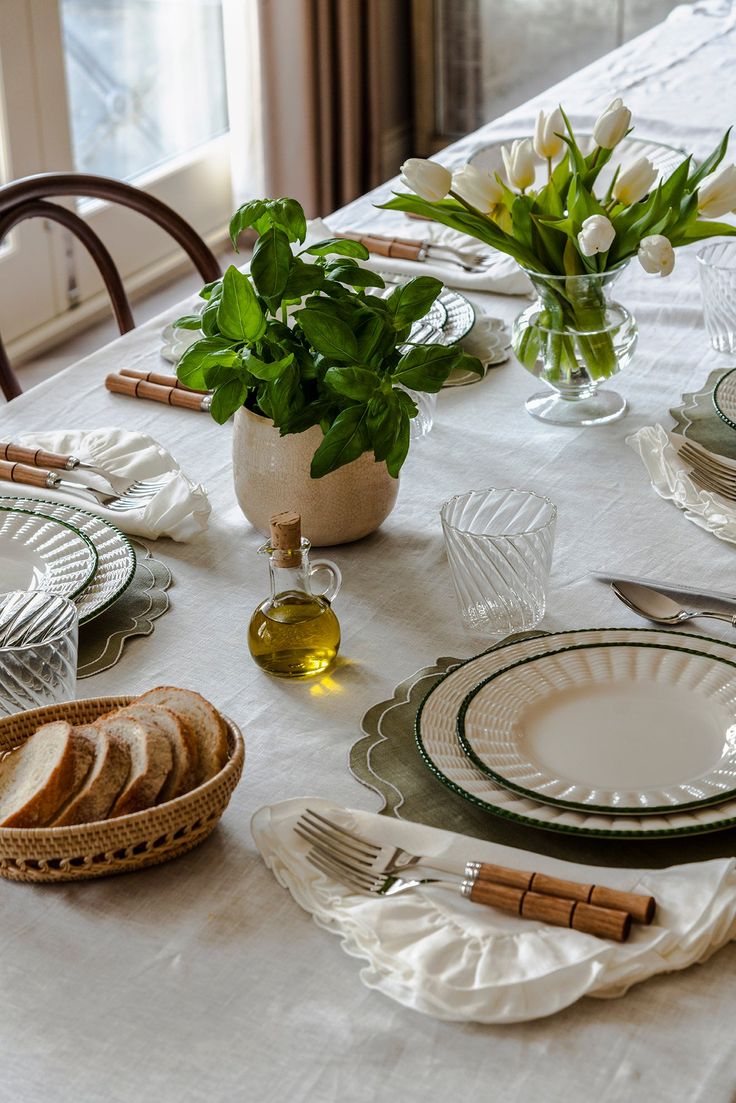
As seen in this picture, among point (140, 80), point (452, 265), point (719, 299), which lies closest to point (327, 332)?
point (719, 299)

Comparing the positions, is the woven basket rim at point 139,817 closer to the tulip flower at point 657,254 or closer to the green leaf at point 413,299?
the green leaf at point 413,299

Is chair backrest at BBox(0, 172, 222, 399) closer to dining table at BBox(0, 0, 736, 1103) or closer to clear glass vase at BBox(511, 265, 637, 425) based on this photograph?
dining table at BBox(0, 0, 736, 1103)

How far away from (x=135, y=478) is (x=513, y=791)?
595mm

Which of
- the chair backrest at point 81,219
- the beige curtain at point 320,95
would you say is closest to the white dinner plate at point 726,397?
the chair backrest at point 81,219

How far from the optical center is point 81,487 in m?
1.27

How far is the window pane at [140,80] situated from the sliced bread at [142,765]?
3115mm

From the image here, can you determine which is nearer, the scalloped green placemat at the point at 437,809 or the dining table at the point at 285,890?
the dining table at the point at 285,890

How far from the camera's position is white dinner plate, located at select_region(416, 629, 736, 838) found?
0.79m

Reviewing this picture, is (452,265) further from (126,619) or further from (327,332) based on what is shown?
(126,619)

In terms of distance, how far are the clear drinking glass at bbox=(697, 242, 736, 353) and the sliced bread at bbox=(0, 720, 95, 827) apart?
97 centimetres

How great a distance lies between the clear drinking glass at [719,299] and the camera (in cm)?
147

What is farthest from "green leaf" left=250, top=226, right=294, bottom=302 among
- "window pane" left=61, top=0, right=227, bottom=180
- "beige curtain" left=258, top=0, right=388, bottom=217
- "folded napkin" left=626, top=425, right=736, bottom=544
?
"beige curtain" left=258, top=0, right=388, bottom=217

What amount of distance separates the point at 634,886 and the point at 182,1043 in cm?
26

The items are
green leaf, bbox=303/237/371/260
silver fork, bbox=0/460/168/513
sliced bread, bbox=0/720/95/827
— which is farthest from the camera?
silver fork, bbox=0/460/168/513
